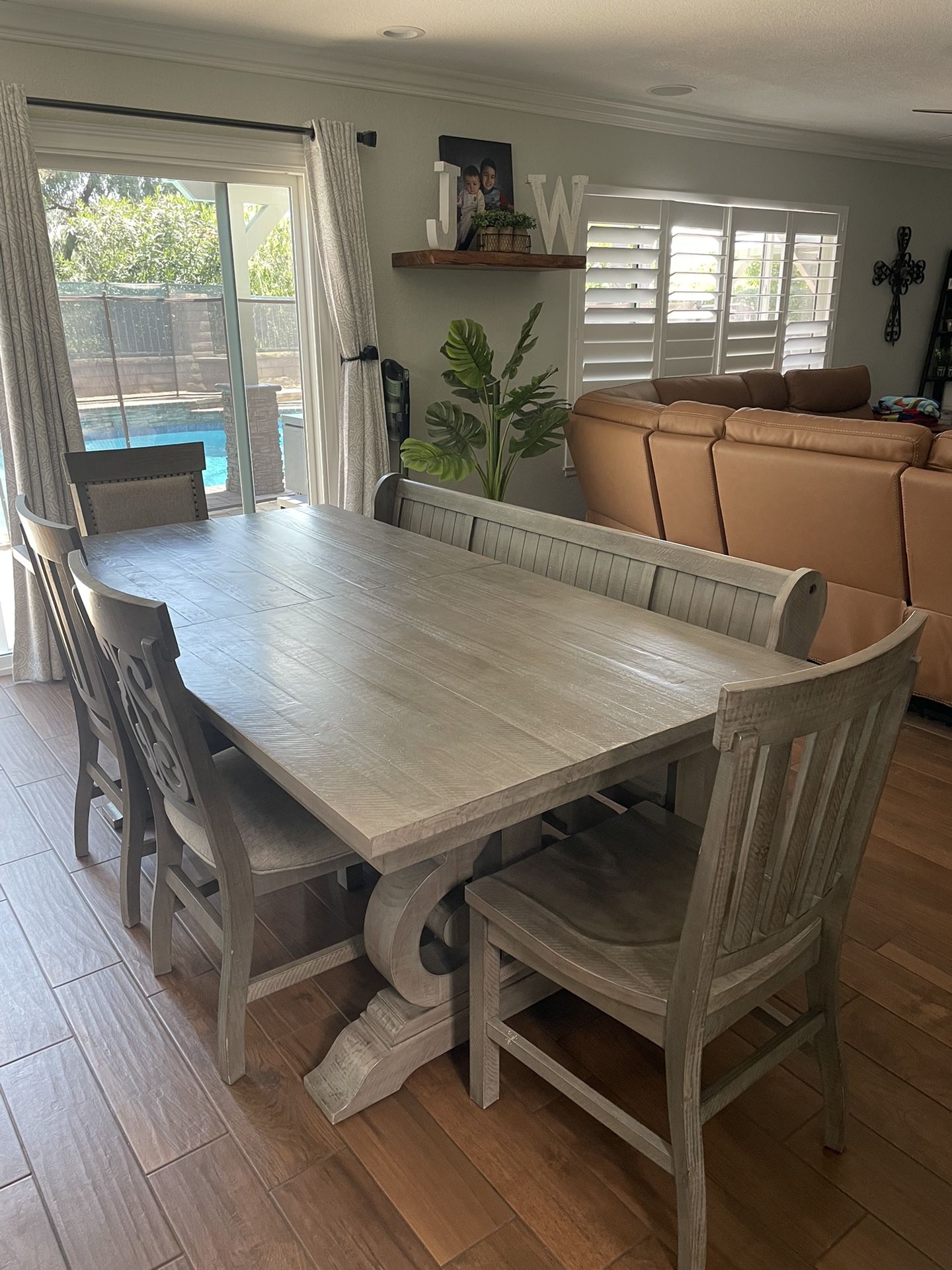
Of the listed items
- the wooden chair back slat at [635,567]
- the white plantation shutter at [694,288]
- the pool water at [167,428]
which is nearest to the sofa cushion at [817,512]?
the wooden chair back slat at [635,567]

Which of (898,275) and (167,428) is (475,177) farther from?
(898,275)

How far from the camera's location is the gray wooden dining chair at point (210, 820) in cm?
152

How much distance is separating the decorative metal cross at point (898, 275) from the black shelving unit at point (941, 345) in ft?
1.04

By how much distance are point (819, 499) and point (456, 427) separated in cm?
196

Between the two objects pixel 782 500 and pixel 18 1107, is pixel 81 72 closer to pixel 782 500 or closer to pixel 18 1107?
pixel 782 500

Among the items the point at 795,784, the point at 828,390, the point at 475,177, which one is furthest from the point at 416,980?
the point at 828,390

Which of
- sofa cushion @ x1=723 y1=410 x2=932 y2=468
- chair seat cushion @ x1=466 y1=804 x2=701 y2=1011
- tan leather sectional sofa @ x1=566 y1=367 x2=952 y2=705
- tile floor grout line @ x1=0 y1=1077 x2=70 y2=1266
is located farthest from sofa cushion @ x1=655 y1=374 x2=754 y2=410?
tile floor grout line @ x1=0 y1=1077 x2=70 y2=1266

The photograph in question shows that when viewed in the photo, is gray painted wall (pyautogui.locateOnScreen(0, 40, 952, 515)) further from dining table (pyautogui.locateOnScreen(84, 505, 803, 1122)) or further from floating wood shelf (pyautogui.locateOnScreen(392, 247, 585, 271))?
dining table (pyautogui.locateOnScreen(84, 505, 803, 1122))

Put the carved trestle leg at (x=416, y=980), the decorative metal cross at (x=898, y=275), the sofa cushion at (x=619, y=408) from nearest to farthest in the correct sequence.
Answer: the carved trestle leg at (x=416, y=980), the sofa cushion at (x=619, y=408), the decorative metal cross at (x=898, y=275)

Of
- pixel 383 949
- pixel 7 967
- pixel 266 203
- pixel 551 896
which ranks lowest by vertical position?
pixel 7 967

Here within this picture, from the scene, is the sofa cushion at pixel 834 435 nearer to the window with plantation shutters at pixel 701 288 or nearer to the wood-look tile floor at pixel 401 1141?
the wood-look tile floor at pixel 401 1141

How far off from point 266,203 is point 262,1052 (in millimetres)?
3659

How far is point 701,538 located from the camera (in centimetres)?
390

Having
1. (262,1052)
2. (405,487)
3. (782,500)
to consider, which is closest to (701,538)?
(782,500)
